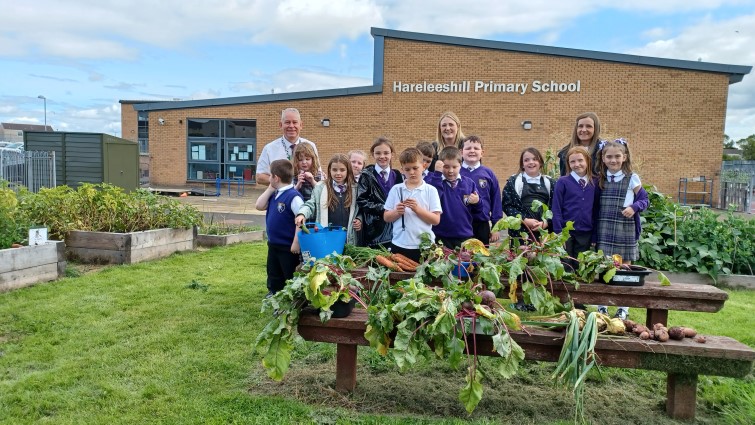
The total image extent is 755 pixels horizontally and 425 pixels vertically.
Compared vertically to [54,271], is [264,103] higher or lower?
higher

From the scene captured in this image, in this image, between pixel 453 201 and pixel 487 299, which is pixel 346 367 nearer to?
pixel 487 299

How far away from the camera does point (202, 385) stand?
3672 millimetres

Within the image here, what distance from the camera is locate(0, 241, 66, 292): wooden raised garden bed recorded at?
234 inches

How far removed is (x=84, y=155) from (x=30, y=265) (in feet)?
31.8

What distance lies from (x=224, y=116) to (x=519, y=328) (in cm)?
2552

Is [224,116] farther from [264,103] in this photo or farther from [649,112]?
[649,112]

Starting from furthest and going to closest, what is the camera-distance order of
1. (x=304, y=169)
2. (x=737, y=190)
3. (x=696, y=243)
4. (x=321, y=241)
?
1. (x=737, y=190)
2. (x=696, y=243)
3. (x=304, y=169)
4. (x=321, y=241)

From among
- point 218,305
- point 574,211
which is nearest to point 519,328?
point 574,211

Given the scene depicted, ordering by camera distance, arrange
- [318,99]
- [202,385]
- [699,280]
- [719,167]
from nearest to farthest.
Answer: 1. [202,385]
2. [699,280]
3. [719,167]
4. [318,99]

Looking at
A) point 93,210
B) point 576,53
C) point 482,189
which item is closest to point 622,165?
point 482,189

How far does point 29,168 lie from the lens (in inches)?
535

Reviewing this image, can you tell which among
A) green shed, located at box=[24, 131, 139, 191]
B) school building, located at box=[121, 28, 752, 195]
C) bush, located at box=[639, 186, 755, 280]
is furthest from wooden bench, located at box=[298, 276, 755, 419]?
school building, located at box=[121, 28, 752, 195]

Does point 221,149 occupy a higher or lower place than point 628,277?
higher

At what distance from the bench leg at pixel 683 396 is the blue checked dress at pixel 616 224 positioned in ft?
5.88
